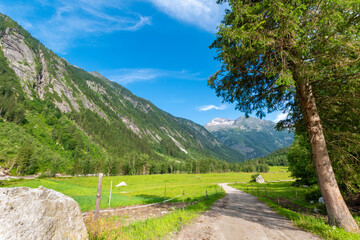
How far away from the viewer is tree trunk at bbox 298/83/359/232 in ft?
25.6

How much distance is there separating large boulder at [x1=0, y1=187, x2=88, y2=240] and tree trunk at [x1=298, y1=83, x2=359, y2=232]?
37.1ft

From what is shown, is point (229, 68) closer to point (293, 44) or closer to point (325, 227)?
point (293, 44)

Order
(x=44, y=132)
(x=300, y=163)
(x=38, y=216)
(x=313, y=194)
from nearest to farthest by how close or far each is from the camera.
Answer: (x=38, y=216) → (x=313, y=194) → (x=300, y=163) → (x=44, y=132)

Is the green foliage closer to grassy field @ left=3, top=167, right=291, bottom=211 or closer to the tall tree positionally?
grassy field @ left=3, top=167, right=291, bottom=211

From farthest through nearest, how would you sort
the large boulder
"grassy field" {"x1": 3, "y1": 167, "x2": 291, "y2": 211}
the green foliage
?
the green foliage → "grassy field" {"x1": 3, "y1": 167, "x2": 291, "y2": 211} → the large boulder

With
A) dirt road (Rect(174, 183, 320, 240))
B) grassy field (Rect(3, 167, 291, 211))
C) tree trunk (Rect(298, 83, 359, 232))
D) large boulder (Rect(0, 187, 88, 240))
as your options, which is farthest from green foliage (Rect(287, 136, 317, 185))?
large boulder (Rect(0, 187, 88, 240))

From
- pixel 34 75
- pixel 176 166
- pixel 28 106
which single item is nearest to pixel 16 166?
pixel 28 106

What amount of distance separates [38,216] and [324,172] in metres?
12.4

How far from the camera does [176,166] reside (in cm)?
15162

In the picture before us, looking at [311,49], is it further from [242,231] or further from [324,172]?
[242,231]

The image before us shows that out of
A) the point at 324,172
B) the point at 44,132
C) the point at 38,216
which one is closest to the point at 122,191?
the point at 38,216

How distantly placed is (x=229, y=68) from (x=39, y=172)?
11612 centimetres

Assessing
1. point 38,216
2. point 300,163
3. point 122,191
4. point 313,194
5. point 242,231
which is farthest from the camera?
point 122,191

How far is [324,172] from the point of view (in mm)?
8516
